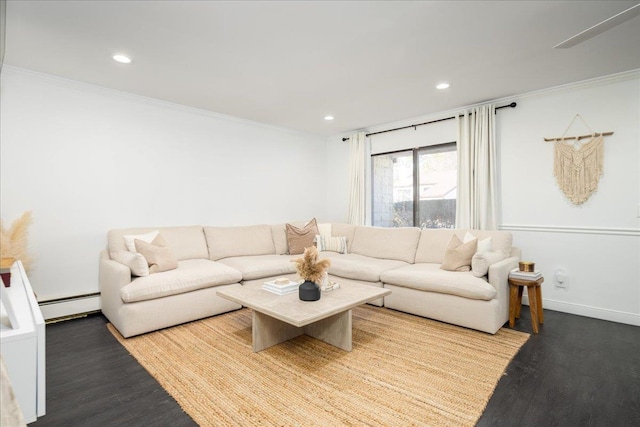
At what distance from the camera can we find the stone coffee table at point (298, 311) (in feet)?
7.46

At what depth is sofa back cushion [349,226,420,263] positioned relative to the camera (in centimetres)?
408

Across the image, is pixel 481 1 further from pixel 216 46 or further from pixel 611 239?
pixel 611 239

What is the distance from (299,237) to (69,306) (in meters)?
2.72

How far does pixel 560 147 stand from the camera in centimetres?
347

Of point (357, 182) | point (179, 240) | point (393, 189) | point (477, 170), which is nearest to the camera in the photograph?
point (179, 240)

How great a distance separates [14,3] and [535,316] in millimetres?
4617

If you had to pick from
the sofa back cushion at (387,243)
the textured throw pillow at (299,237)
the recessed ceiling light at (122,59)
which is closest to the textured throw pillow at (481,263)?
the sofa back cushion at (387,243)

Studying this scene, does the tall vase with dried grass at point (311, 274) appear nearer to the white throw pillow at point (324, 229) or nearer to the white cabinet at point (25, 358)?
the white cabinet at point (25, 358)

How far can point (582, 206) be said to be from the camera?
11.1 feet

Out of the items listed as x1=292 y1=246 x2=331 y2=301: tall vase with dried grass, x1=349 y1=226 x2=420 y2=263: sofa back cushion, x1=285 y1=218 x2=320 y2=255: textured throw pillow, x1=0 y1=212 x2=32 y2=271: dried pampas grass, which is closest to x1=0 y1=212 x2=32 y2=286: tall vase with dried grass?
x1=0 y1=212 x2=32 y2=271: dried pampas grass

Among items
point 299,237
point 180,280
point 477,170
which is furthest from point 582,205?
point 180,280

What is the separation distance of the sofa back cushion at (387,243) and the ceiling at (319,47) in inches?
67.5

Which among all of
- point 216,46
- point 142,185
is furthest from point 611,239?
point 142,185

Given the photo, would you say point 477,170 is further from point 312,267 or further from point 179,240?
point 179,240
